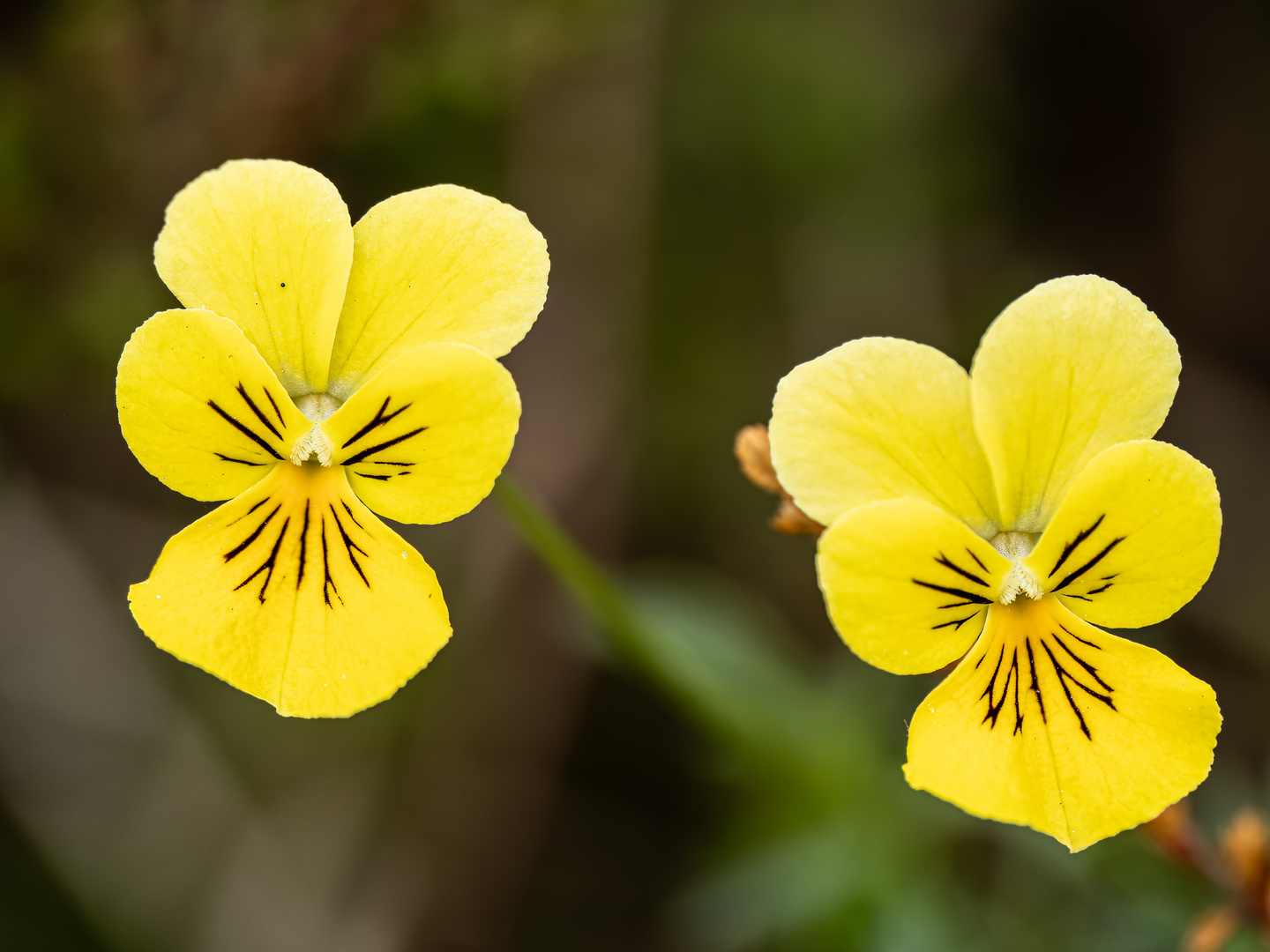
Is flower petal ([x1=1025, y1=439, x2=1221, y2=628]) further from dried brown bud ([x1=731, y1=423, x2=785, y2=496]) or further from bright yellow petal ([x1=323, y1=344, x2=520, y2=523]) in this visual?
bright yellow petal ([x1=323, y1=344, x2=520, y2=523])

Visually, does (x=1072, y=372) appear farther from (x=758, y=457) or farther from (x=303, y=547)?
(x=303, y=547)

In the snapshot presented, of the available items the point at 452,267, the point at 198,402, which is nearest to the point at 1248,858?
the point at 452,267

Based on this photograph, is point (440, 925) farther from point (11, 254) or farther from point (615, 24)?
point (615, 24)

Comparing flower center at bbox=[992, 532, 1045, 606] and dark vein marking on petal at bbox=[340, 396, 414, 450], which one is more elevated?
flower center at bbox=[992, 532, 1045, 606]

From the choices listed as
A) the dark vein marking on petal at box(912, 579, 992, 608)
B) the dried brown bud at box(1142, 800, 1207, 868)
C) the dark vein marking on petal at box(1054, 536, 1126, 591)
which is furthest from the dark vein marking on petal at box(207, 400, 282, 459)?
the dried brown bud at box(1142, 800, 1207, 868)

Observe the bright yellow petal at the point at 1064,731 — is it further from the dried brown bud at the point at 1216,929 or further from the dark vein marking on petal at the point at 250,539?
the dark vein marking on petal at the point at 250,539
